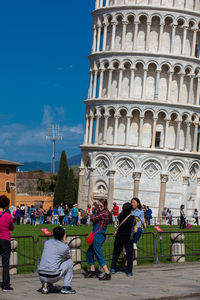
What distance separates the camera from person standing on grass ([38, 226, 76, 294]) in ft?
43.2

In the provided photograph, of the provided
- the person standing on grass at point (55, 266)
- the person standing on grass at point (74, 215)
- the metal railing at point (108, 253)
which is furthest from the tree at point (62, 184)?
the person standing on grass at point (55, 266)

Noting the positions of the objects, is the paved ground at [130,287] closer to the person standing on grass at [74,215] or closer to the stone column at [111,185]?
the person standing on grass at [74,215]

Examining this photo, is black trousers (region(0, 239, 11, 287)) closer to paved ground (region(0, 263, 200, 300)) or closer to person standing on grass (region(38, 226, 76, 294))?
paved ground (region(0, 263, 200, 300))

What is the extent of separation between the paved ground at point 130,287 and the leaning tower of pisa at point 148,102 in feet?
146

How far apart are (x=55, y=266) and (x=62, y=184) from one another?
78.7m

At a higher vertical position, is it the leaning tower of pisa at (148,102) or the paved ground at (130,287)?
the leaning tower of pisa at (148,102)

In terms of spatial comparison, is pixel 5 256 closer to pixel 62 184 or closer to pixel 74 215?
pixel 74 215

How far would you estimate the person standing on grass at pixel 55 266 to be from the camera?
13180 mm

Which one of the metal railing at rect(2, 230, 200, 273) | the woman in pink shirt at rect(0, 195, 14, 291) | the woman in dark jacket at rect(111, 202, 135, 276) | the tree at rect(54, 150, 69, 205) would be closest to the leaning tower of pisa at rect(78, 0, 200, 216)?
the tree at rect(54, 150, 69, 205)

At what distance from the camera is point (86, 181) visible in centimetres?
6581

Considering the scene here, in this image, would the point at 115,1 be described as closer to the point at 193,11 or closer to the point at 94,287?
the point at 193,11

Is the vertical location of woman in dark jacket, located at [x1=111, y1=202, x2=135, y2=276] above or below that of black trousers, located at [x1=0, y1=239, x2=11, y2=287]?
above

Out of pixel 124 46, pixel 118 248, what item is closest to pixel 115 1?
pixel 124 46

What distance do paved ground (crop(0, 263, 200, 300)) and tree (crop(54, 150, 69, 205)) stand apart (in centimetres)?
7284
